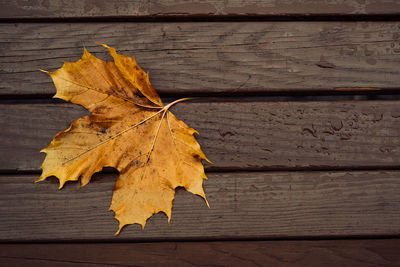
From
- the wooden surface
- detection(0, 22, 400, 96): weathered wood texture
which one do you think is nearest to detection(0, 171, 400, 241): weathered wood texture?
the wooden surface

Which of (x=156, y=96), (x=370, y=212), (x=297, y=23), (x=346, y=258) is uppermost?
(x=297, y=23)

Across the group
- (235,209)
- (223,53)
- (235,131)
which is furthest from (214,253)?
(223,53)

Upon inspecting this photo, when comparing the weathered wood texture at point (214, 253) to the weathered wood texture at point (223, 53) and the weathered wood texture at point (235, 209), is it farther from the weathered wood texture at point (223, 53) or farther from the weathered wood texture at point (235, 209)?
the weathered wood texture at point (223, 53)

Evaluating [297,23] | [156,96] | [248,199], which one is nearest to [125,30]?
[156,96]

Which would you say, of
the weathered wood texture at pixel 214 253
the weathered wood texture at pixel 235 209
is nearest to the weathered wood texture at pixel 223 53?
the weathered wood texture at pixel 235 209

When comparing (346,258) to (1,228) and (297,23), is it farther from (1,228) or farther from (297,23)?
(1,228)

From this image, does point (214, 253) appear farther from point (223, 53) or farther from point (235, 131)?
point (223, 53)

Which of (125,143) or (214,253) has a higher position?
(125,143)
